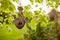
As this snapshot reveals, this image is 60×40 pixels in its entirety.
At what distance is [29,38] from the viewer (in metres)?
1.75

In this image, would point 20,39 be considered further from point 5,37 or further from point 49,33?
point 49,33

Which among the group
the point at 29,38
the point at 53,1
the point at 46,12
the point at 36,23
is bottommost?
the point at 29,38

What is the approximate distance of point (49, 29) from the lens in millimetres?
1737

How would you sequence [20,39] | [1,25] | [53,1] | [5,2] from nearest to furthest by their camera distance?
[5,2] < [53,1] < [1,25] < [20,39]

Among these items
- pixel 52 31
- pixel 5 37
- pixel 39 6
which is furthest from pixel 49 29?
pixel 5 37

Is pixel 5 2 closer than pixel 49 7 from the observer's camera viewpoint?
Yes

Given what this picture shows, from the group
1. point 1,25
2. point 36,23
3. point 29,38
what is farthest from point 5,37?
point 36,23

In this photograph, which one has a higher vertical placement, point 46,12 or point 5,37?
point 46,12

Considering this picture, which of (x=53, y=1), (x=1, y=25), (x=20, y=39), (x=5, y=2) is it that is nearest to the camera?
(x=5, y=2)

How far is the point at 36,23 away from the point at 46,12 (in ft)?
0.62

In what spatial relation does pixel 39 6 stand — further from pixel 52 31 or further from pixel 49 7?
pixel 52 31

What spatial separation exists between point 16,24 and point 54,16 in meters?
0.50

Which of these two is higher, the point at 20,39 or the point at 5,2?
the point at 5,2

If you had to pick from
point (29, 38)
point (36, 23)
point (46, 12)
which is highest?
point (46, 12)
